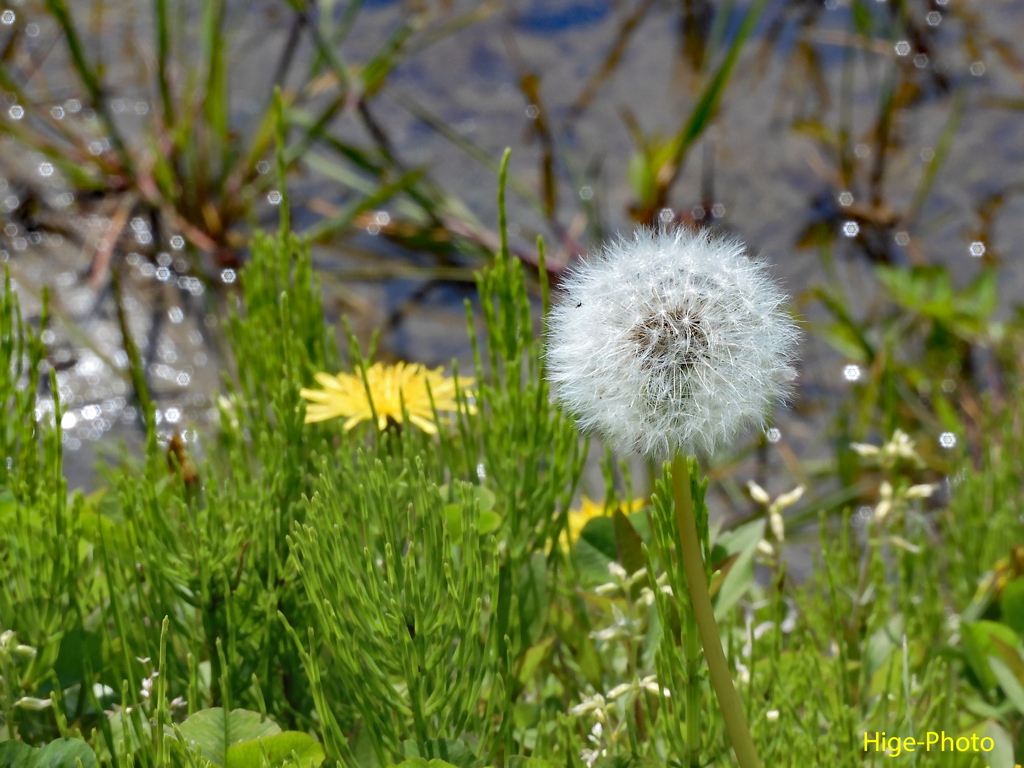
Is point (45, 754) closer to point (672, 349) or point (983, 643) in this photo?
point (672, 349)

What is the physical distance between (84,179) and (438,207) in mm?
946

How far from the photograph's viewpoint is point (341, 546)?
32.0 inches

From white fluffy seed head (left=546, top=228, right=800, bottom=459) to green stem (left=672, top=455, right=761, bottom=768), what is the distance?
3cm

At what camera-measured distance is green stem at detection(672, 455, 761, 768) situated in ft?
2.25

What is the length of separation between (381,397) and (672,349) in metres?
0.58

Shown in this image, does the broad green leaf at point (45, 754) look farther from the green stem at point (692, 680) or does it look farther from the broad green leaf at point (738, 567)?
the broad green leaf at point (738, 567)

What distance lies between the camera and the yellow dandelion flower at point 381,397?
1.16m

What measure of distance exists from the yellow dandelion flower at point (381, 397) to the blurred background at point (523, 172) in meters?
1.09

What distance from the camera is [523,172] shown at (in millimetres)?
2836

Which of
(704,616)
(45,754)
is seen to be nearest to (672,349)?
(704,616)

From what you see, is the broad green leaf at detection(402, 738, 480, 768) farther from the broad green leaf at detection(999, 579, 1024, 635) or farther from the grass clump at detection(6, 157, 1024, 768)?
the broad green leaf at detection(999, 579, 1024, 635)

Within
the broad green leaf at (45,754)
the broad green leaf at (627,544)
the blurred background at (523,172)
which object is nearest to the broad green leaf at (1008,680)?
the broad green leaf at (627,544)

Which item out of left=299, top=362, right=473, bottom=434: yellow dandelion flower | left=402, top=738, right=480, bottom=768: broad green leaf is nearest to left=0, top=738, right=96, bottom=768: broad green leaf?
left=402, top=738, right=480, bottom=768: broad green leaf

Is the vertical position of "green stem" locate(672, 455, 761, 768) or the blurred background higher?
the blurred background
